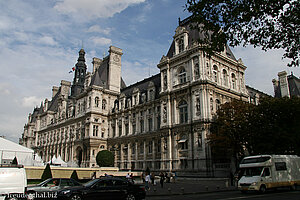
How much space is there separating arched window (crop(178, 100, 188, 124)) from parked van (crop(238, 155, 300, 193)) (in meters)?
17.8

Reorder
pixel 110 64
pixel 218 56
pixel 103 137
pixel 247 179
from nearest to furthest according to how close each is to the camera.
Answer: pixel 247 179, pixel 218 56, pixel 103 137, pixel 110 64

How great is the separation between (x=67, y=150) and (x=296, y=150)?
174 ft

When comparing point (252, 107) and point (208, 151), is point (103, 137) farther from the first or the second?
point (252, 107)

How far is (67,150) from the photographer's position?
220ft

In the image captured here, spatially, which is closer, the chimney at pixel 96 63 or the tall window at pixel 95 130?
the tall window at pixel 95 130

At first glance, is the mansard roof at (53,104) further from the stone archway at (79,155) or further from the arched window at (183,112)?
the arched window at (183,112)

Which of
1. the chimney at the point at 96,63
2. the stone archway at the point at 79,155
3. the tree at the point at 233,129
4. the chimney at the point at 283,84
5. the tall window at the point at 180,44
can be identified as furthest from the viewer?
the chimney at the point at 96,63

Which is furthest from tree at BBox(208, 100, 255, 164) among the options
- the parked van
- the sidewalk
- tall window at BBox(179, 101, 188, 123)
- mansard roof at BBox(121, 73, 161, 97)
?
mansard roof at BBox(121, 73, 161, 97)

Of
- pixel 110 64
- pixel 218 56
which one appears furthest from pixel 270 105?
pixel 110 64

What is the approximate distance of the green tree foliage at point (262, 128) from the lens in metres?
30.4

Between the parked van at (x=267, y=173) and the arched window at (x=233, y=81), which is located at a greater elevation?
the arched window at (x=233, y=81)

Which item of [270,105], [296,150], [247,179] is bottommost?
[247,179]

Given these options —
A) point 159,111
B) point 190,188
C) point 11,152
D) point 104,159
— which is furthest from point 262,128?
point 11,152

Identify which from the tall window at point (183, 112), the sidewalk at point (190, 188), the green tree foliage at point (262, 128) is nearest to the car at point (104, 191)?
the sidewalk at point (190, 188)
